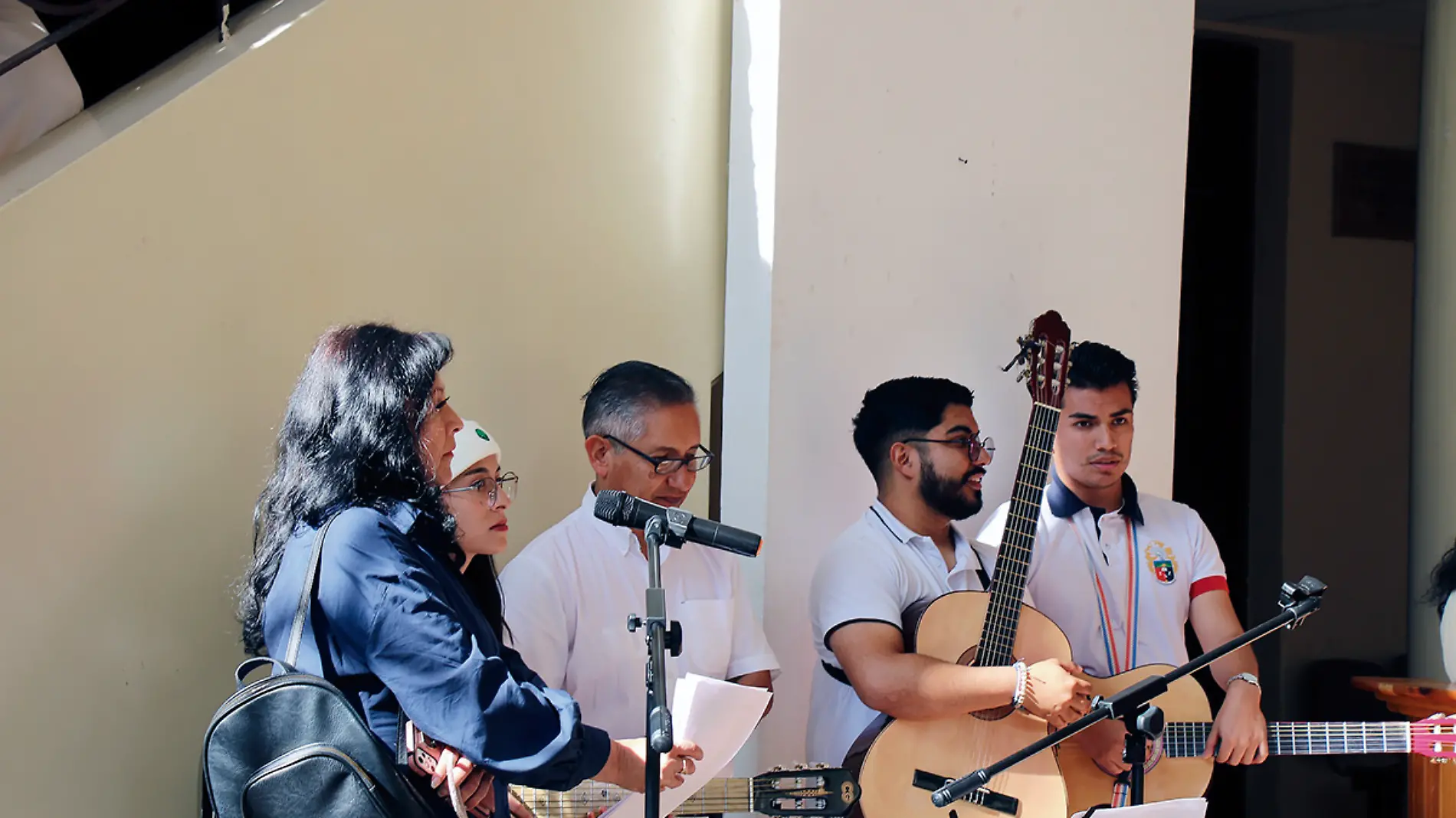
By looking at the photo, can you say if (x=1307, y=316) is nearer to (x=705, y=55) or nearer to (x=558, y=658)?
(x=705, y=55)

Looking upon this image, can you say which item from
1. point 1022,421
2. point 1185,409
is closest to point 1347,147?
point 1185,409

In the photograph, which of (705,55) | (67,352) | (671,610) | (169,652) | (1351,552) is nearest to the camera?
(67,352)

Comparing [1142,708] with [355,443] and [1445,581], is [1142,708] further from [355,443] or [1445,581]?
[355,443]

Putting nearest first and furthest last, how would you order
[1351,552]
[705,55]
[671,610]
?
[671,610]
[705,55]
[1351,552]

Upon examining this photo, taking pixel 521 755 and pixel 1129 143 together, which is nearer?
pixel 521 755

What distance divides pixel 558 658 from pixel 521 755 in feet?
3.05

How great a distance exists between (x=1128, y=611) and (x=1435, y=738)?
0.78 meters

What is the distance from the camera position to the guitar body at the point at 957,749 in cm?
341

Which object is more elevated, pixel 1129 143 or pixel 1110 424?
pixel 1129 143

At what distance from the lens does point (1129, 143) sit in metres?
4.75

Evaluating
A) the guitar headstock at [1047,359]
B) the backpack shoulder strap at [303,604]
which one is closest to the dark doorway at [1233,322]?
the guitar headstock at [1047,359]

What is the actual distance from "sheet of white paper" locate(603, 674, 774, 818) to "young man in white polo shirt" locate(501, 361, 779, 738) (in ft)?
1.51

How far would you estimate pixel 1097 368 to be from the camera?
4.05 metres

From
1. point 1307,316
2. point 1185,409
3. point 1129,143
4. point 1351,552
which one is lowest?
point 1351,552
